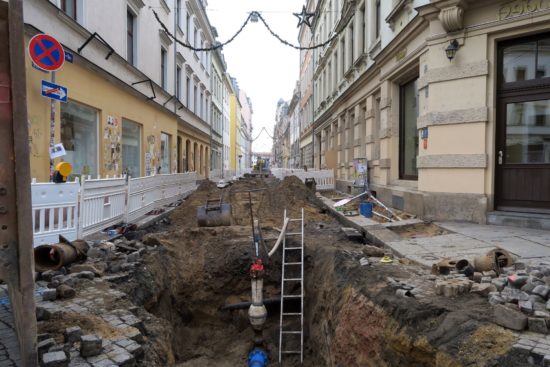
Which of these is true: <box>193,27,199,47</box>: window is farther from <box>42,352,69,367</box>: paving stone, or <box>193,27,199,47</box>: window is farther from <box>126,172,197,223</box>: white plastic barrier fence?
<box>42,352,69,367</box>: paving stone

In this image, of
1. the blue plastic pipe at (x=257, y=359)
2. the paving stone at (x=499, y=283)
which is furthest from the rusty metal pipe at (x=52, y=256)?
the paving stone at (x=499, y=283)

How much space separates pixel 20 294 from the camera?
2371 millimetres

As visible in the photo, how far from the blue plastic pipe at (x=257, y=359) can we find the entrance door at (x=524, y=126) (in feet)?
17.3

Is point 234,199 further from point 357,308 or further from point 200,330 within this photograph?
point 357,308

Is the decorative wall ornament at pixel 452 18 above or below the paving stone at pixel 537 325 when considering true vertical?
above

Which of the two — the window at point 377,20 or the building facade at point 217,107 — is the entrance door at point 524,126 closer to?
the window at point 377,20

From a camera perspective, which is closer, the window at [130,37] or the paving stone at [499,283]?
the paving stone at [499,283]

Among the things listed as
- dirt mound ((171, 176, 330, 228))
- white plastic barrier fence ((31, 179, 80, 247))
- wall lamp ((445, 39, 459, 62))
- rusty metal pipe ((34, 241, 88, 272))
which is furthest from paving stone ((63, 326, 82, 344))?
wall lamp ((445, 39, 459, 62))

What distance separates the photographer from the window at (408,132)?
1019cm

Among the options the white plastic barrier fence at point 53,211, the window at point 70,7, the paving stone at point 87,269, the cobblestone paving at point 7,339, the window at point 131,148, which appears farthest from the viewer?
the window at point 131,148

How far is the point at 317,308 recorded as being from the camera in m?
6.52

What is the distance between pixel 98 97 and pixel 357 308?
869 cm

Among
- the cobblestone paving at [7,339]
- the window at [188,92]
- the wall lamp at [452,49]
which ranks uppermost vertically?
the window at [188,92]

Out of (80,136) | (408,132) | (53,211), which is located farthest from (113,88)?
(408,132)
